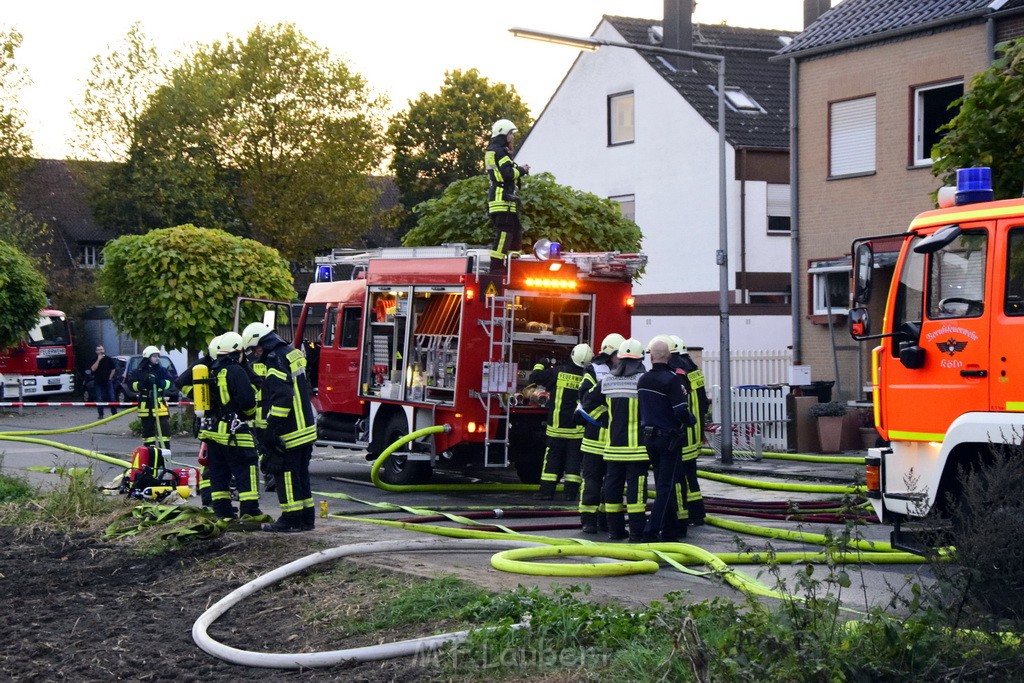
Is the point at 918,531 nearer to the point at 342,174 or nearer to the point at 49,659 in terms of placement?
the point at 49,659

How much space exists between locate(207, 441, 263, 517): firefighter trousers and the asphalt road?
0.65 m

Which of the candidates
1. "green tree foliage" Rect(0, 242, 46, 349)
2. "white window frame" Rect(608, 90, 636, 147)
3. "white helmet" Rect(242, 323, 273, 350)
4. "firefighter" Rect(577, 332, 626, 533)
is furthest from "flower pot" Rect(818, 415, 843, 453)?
"green tree foliage" Rect(0, 242, 46, 349)

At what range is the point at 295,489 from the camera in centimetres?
1052

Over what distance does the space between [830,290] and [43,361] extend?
22.1m

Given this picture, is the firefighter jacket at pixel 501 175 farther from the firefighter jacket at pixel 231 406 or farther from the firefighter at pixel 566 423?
the firefighter jacket at pixel 231 406

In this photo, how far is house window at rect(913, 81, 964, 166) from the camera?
20266 mm

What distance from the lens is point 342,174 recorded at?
39.6 metres

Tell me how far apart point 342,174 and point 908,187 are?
73.6 ft

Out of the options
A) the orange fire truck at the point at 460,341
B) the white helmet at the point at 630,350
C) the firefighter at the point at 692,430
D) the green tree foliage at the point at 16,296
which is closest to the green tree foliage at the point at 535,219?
the orange fire truck at the point at 460,341

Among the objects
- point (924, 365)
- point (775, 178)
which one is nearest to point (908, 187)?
point (775, 178)

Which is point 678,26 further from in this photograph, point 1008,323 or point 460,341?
point 1008,323

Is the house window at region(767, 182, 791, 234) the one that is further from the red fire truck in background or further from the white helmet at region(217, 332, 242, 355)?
the white helmet at region(217, 332, 242, 355)

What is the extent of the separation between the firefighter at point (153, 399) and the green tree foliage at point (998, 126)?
28.5 feet

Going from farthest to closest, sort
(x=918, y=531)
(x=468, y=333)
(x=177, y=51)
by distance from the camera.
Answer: (x=177, y=51) < (x=468, y=333) < (x=918, y=531)
